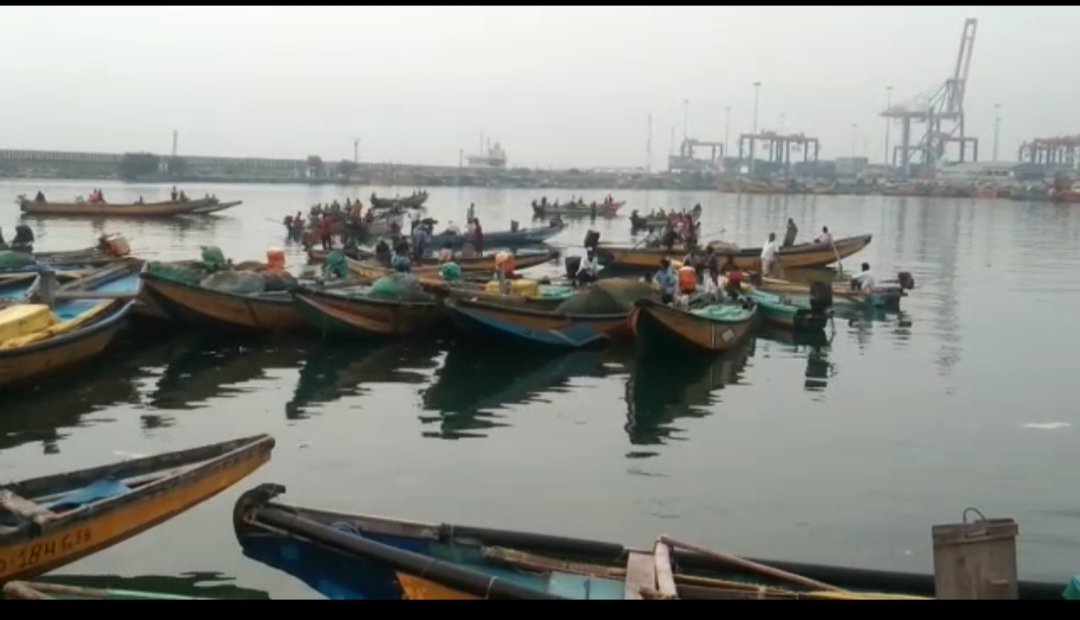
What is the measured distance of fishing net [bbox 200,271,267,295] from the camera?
634 inches

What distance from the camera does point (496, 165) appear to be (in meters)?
159

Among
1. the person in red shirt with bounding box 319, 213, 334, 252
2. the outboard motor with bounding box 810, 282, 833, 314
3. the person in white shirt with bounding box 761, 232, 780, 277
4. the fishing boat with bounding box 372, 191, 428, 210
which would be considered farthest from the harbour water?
the fishing boat with bounding box 372, 191, 428, 210

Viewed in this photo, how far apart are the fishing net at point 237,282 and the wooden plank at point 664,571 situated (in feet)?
35.3

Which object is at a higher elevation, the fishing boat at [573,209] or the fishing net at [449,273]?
the fishing boat at [573,209]

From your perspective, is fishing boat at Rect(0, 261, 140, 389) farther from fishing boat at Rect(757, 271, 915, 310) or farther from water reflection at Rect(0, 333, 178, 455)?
fishing boat at Rect(757, 271, 915, 310)

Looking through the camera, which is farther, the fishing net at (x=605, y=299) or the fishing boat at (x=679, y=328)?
the fishing net at (x=605, y=299)

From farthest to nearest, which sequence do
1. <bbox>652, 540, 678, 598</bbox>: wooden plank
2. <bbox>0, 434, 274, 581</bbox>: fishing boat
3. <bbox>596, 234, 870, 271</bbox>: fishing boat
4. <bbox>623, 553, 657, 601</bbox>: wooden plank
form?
<bbox>596, 234, 870, 271</bbox>: fishing boat
<bbox>0, 434, 274, 581</bbox>: fishing boat
<bbox>623, 553, 657, 601</bbox>: wooden plank
<bbox>652, 540, 678, 598</bbox>: wooden plank

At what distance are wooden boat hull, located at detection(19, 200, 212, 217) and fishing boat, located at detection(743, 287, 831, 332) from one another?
32188 millimetres

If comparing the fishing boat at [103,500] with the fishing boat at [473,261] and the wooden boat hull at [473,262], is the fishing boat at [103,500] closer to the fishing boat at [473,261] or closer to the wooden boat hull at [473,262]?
the wooden boat hull at [473,262]

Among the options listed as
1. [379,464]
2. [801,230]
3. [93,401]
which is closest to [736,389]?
[379,464]

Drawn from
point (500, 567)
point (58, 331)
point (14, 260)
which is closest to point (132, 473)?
point (500, 567)

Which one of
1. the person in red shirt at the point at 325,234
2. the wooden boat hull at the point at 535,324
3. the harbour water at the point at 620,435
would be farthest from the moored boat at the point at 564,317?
the person in red shirt at the point at 325,234

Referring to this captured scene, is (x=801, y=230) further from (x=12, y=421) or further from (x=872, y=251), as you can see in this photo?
(x=12, y=421)

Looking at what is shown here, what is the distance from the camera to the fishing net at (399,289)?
16.2m
